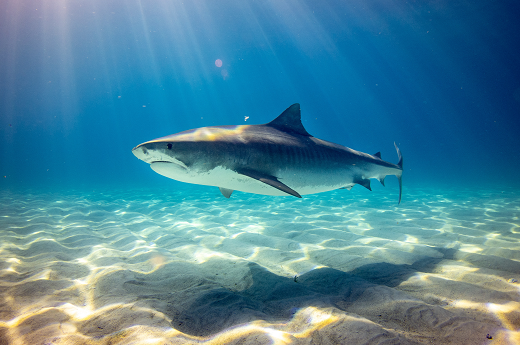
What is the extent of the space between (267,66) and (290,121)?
156 feet

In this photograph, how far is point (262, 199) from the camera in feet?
35.3

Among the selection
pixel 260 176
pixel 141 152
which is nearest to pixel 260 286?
pixel 260 176

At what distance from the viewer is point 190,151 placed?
265cm

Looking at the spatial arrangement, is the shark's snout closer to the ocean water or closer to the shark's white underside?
the shark's white underside

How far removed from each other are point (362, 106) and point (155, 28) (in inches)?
2479

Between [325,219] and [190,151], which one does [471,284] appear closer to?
[190,151]

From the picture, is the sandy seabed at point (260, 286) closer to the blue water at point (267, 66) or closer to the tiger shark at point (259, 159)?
the tiger shark at point (259, 159)

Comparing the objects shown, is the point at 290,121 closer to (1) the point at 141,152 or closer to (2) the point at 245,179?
(2) the point at 245,179

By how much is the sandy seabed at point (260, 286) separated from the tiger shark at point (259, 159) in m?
1.09

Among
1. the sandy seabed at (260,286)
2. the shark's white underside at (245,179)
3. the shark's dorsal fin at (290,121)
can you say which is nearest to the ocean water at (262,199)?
the sandy seabed at (260,286)

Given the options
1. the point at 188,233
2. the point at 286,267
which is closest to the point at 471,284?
the point at 286,267

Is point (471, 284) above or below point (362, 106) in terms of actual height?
below

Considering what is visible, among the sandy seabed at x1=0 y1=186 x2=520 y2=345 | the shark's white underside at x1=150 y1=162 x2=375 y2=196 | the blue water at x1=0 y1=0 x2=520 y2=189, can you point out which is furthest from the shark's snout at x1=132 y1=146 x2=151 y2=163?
the blue water at x1=0 y1=0 x2=520 y2=189

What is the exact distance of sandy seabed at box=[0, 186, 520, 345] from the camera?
146cm
